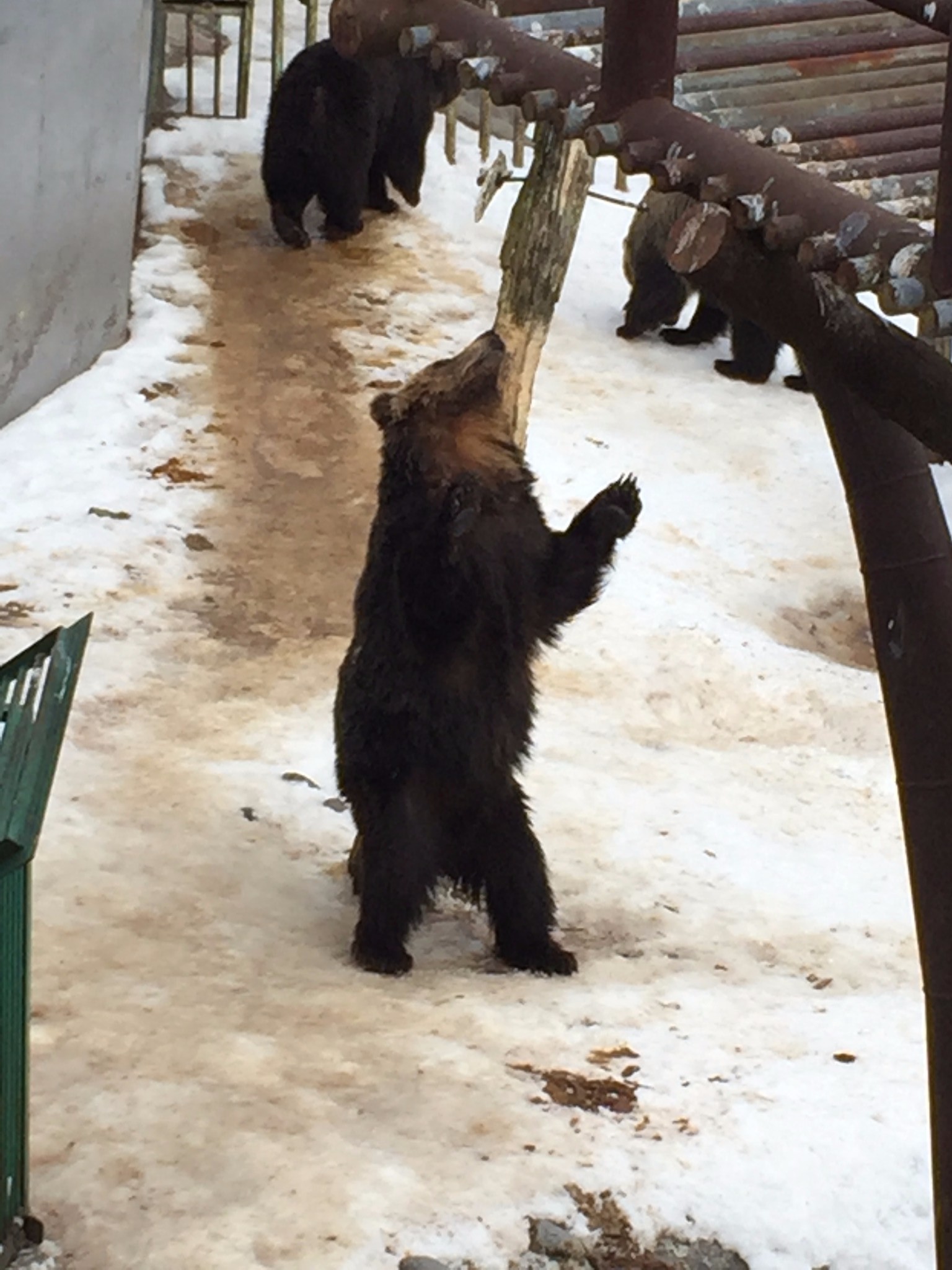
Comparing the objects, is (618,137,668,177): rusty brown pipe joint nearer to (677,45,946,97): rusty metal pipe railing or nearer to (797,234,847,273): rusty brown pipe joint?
(677,45,946,97): rusty metal pipe railing

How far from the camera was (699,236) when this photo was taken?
2.37m

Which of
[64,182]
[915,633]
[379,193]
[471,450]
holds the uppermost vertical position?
[915,633]

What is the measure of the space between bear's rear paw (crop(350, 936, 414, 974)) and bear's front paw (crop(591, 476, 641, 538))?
52.4 inches

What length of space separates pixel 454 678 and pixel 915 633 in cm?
252

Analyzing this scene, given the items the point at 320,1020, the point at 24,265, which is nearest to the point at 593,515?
the point at 320,1020

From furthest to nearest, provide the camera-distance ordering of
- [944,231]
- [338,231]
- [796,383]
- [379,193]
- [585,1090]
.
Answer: [379,193], [338,231], [796,383], [585,1090], [944,231]

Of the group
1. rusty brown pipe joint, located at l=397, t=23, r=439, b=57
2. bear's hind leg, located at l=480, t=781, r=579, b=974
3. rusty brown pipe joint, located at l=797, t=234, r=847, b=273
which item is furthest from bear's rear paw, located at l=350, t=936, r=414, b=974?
rusty brown pipe joint, located at l=797, t=234, r=847, b=273

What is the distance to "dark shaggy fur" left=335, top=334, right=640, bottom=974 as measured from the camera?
16.7 ft

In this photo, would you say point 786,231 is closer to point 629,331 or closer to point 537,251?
point 537,251

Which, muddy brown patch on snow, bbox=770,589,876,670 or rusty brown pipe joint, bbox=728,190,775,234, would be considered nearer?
rusty brown pipe joint, bbox=728,190,775,234

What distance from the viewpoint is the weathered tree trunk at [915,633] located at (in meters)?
2.71

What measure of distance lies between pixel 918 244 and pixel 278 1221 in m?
2.36

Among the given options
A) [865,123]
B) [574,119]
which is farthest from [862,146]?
[574,119]

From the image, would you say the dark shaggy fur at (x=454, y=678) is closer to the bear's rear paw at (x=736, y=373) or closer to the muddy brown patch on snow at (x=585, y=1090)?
the muddy brown patch on snow at (x=585, y=1090)
